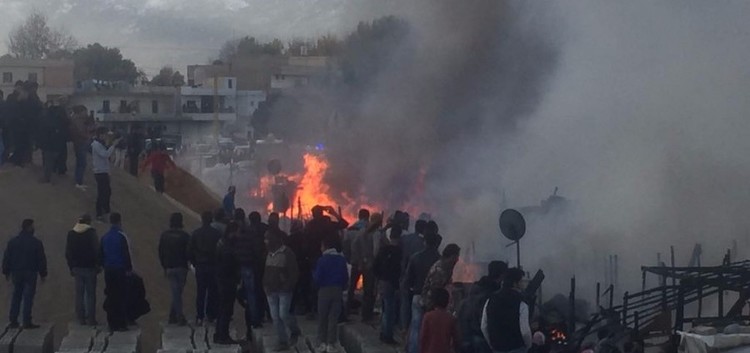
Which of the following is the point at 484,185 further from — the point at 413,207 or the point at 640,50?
the point at 640,50

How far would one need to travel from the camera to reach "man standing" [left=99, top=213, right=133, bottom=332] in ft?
54.0

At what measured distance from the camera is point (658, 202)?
27266 millimetres

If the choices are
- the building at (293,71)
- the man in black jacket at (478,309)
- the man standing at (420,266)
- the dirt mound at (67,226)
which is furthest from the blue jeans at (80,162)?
the building at (293,71)

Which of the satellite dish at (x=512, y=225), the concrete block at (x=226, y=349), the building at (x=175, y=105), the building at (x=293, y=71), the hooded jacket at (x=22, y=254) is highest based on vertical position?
the building at (x=293, y=71)

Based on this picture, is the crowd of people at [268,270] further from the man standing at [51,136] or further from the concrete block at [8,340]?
the man standing at [51,136]

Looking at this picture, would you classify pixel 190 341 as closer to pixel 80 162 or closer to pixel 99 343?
pixel 99 343

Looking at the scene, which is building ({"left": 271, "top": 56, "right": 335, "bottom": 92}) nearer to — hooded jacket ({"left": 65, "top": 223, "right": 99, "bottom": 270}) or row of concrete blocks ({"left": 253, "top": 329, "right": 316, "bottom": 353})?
hooded jacket ({"left": 65, "top": 223, "right": 99, "bottom": 270})

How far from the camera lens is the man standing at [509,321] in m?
11.3

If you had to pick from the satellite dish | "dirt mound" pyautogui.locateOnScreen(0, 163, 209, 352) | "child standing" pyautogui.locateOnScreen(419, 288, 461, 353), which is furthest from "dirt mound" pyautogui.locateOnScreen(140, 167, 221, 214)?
"child standing" pyautogui.locateOnScreen(419, 288, 461, 353)

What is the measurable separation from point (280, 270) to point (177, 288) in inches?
94.6

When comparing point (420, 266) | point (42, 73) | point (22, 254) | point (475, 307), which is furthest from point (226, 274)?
point (42, 73)

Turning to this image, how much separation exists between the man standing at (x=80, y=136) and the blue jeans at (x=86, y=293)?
4.74 metres

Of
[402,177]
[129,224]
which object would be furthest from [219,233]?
[402,177]

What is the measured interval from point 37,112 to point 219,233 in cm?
619
